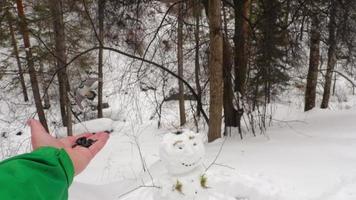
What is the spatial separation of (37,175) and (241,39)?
648cm

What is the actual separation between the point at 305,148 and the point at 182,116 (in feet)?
28.3

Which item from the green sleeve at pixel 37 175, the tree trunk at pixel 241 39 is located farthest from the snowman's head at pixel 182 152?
the tree trunk at pixel 241 39

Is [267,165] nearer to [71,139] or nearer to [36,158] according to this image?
[71,139]

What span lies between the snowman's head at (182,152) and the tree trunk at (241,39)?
3.83 m

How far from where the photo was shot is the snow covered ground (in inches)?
154

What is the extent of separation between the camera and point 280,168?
4465mm

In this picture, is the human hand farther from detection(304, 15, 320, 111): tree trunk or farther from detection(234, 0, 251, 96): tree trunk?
detection(304, 15, 320, 111): tree trunk

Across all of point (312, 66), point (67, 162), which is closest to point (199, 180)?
point (67, 162)

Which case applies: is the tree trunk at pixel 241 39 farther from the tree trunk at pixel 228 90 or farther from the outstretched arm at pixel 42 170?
the outstretched arm at pixel 42 170

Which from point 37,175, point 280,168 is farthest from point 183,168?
point 37,175

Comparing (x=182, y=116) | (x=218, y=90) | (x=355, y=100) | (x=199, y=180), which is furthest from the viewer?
(x=355, y=100)

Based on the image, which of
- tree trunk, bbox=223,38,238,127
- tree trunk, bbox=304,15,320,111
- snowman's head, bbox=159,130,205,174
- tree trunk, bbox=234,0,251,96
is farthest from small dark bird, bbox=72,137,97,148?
tree trunk, bbox=304,15,320,111

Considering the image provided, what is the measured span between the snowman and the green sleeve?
249 cm

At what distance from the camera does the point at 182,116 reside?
13594 millimetres
